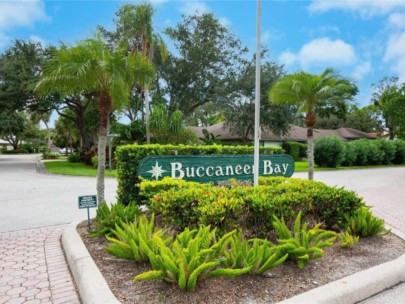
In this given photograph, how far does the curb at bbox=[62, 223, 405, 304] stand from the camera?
2.76 meters

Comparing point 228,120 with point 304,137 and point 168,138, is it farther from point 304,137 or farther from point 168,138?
point 304,137

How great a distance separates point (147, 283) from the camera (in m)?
3.04

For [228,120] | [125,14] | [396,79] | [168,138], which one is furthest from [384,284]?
[396,79]

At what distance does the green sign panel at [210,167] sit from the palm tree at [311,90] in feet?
4.51

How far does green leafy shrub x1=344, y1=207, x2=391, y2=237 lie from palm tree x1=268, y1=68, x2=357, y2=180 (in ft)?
11.6

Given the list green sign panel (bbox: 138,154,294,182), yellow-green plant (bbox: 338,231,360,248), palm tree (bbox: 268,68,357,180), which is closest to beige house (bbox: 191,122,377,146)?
palm tree (bbox: 268,68,357,180)

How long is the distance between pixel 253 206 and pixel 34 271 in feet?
9.52

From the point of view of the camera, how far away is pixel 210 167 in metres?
6.53

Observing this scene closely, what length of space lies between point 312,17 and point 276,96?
7.35 feet

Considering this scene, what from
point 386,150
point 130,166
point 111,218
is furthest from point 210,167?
point 386,150

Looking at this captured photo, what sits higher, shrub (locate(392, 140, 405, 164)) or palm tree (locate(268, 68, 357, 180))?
palm tree (locate(268, 68, 357, 180))

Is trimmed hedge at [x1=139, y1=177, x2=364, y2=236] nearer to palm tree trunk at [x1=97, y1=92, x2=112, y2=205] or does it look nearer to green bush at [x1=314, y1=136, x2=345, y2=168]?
palm tree trunk at [x1=97, y1=92, x2=112, y2=205]

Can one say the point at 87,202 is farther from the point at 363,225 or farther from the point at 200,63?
the point at 200,63

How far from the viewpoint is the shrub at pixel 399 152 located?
27109mm
